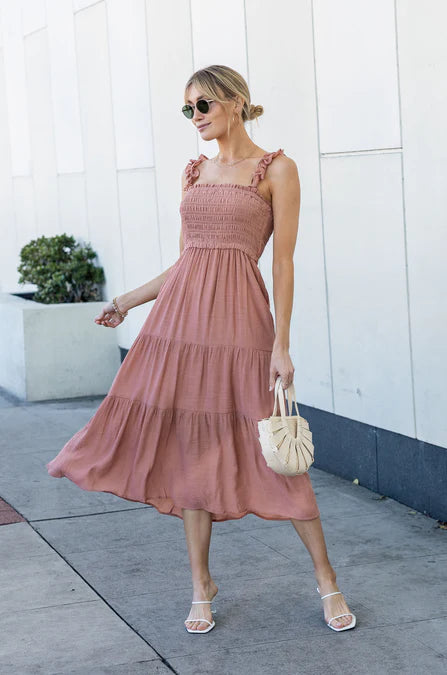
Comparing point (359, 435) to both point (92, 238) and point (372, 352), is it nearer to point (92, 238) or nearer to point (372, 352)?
point (372, 352)

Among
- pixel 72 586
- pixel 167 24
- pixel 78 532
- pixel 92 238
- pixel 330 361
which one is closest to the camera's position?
pixel 72 586

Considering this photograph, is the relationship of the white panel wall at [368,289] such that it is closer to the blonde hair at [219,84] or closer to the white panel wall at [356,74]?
the white panel wall at [356,74]

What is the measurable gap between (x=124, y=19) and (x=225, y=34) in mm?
1977

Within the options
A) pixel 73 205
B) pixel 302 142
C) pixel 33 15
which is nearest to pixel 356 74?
pixel 302 142

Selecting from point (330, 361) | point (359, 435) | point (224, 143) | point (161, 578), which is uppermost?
point (224, 143)

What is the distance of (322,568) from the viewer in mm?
4184

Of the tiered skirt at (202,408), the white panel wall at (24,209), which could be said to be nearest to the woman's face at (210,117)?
the tiered skirt at (202,408)

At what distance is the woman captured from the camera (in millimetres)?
4117

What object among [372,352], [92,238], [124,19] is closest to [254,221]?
[372,352]

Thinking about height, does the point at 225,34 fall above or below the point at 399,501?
above

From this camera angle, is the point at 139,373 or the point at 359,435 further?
the point at 359,435

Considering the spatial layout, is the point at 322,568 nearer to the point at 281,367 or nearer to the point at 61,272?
the point at 281,367

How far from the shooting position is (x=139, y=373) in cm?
432

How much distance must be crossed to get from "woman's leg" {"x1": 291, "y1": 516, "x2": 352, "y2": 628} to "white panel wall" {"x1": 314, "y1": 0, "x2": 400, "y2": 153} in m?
2.33
